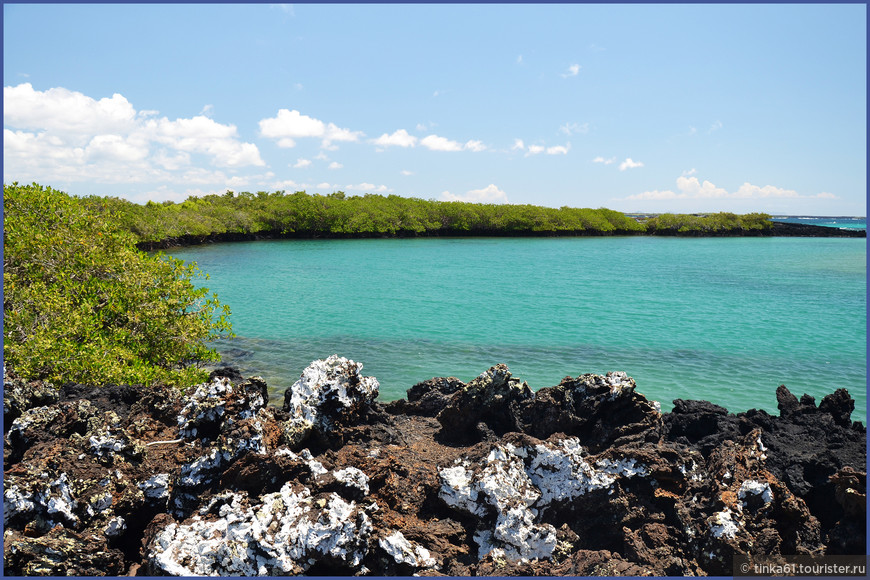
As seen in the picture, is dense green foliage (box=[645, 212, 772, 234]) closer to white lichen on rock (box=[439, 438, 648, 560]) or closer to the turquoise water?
the turquoise water

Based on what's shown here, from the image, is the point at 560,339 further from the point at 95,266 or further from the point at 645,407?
the point at 95,266

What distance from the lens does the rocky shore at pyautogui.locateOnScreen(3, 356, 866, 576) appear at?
415 centimetres

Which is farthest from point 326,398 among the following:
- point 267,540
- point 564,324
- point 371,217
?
point 371,217

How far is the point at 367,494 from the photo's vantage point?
462cm

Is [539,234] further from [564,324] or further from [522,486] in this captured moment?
[522,486]

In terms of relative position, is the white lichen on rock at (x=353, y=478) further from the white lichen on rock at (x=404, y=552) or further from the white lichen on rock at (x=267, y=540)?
the white lichen on rock at (x=404, y=552)

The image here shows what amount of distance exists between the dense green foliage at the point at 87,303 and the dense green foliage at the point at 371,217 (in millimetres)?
41977

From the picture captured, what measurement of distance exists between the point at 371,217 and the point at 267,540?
213ft

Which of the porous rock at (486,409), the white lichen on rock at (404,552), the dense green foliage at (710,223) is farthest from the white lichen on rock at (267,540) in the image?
the dense green foliage at (710,223)

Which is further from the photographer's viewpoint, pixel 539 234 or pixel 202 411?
pixel 539 234

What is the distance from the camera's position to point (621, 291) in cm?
2547

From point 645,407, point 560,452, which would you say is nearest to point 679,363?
point 645,407

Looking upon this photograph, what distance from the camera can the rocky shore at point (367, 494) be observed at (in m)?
4.15

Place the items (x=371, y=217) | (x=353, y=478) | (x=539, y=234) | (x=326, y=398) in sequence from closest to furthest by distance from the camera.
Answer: (x=353, y=478) < (x=326, y=398) < (x=371, y=217) < (x=539, y=234)
